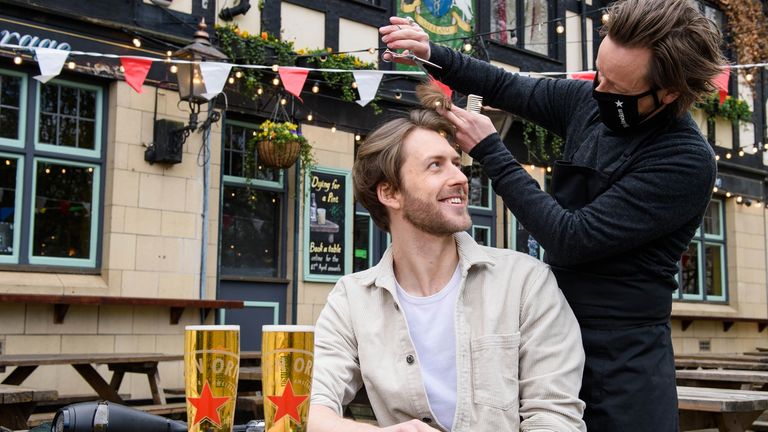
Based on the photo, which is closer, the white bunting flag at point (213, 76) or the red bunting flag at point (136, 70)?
the red bunting flag at point (136, 70)

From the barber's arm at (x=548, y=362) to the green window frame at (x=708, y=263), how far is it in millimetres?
13384

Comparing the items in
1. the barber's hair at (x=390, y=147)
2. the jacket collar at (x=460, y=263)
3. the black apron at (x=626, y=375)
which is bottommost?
the black apron at (x=626, y=375)

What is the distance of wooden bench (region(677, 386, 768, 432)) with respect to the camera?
4.21 metres

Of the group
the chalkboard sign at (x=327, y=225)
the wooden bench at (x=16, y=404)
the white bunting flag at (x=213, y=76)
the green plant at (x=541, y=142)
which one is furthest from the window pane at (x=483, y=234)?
the wooden bench at (x=16, y=404)

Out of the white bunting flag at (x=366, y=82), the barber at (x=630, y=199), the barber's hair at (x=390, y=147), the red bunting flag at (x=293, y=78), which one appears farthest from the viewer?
the white bunting flag at (x=366, y=82)

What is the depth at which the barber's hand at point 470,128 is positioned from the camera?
226 cm

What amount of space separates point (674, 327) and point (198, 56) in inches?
344

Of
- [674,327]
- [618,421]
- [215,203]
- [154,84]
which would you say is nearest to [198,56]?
[154,84]

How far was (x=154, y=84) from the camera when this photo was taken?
8742 mm

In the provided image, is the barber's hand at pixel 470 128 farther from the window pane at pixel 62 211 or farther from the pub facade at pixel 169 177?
the window pane at pixel 62 211

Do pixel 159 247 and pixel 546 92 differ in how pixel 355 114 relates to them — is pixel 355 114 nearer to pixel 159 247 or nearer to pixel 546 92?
pixel 159 247

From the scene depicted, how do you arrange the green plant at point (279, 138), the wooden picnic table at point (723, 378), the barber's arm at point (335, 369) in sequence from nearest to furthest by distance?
the barber's arm at point (335, 369)
the wooden picnic table at point (723, 378)
the green plant at point (279, 138)

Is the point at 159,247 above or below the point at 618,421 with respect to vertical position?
above

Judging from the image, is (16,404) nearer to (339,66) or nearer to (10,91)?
(10,91)
